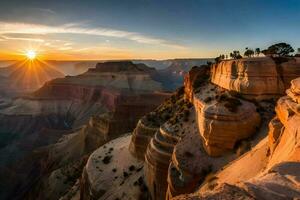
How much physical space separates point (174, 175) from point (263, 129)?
8737 mm

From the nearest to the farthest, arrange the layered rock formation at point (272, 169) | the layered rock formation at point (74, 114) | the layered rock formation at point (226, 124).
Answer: the layered rock formation at point (272, 169) < the layered rock formation at point (226, 124) < the layered rock formation at point (74, 114)

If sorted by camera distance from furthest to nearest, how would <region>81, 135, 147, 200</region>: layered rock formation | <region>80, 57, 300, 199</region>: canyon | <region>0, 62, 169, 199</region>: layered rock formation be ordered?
1. <region>0, 62, 169, 199</region>: layered rock formation
2. <region>81, 135, 147, 200</region>: layered rock formation
3. <region>80, 57, 300, 199</region>: canyon

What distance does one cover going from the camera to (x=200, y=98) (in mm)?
39656

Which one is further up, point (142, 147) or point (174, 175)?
point (174, 175)

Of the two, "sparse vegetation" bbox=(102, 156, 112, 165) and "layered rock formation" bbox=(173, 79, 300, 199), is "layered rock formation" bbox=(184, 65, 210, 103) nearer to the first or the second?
"sparse vegetation" bbox=(102, 156, 112, 165)

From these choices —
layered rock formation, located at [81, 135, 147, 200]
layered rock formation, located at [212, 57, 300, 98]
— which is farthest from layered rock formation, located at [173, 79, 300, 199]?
layered rock formation, located at [81, 135, 147, 200]

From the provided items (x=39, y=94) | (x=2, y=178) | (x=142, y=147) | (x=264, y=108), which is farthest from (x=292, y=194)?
(x=39, y=94)

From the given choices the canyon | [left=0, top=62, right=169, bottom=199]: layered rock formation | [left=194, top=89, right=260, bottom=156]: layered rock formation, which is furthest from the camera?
[left=0, top=62, right=169, bottom=199]: layered rock formation

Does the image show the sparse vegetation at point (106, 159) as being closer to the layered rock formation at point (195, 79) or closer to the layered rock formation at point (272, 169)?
the layered rock formation at point (195, 79)

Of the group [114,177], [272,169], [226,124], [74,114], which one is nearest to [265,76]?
[226,124]

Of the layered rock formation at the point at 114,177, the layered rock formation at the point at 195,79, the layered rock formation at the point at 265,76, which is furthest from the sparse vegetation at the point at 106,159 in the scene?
the layered rock formation at the point at 265,76

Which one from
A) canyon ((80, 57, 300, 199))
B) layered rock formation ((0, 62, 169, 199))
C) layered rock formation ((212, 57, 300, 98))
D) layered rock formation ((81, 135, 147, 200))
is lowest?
layered rock formation ((0, 62, 169, 199))

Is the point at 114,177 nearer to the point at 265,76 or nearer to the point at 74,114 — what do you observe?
the point at 265,76

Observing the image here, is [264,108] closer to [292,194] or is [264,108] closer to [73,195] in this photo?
[292,194]
